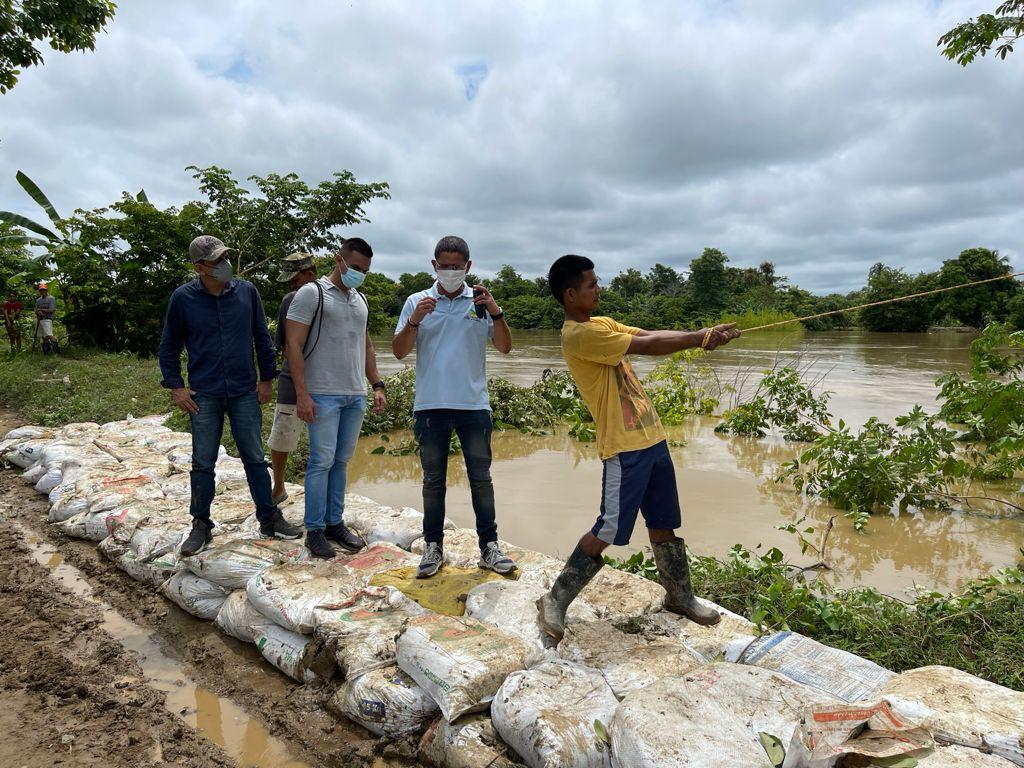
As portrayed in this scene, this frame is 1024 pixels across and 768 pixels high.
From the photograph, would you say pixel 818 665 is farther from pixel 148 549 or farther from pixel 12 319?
pixel 12 319

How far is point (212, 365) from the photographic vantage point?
3.12 metres

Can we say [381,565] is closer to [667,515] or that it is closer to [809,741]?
[667,515]

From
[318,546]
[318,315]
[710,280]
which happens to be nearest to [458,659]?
[318,546]

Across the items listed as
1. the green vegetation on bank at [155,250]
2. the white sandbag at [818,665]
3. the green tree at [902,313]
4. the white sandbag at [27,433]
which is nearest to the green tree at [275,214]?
the green vegetation on bank at [155,250]

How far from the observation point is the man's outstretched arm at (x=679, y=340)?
223 centimetres

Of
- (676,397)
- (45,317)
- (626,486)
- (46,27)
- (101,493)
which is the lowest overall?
(101,493)

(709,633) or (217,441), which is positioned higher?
(217,441)

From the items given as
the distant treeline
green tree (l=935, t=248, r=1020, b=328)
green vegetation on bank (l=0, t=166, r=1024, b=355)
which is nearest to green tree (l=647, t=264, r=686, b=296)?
the distant treeline

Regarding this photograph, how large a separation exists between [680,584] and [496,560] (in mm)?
873

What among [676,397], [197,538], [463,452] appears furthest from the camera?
[676,397]

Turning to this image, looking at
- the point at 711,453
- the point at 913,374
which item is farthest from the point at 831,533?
the point at 913,374

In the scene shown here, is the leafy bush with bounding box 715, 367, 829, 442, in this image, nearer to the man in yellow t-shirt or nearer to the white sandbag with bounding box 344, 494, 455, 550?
the white sandbag with bounding box 344, 494, 455, 550

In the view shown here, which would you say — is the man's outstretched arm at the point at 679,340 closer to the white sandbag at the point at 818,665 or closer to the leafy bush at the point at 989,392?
the white sandbag at the point at 818,665

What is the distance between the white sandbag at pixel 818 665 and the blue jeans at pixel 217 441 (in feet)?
8.09
